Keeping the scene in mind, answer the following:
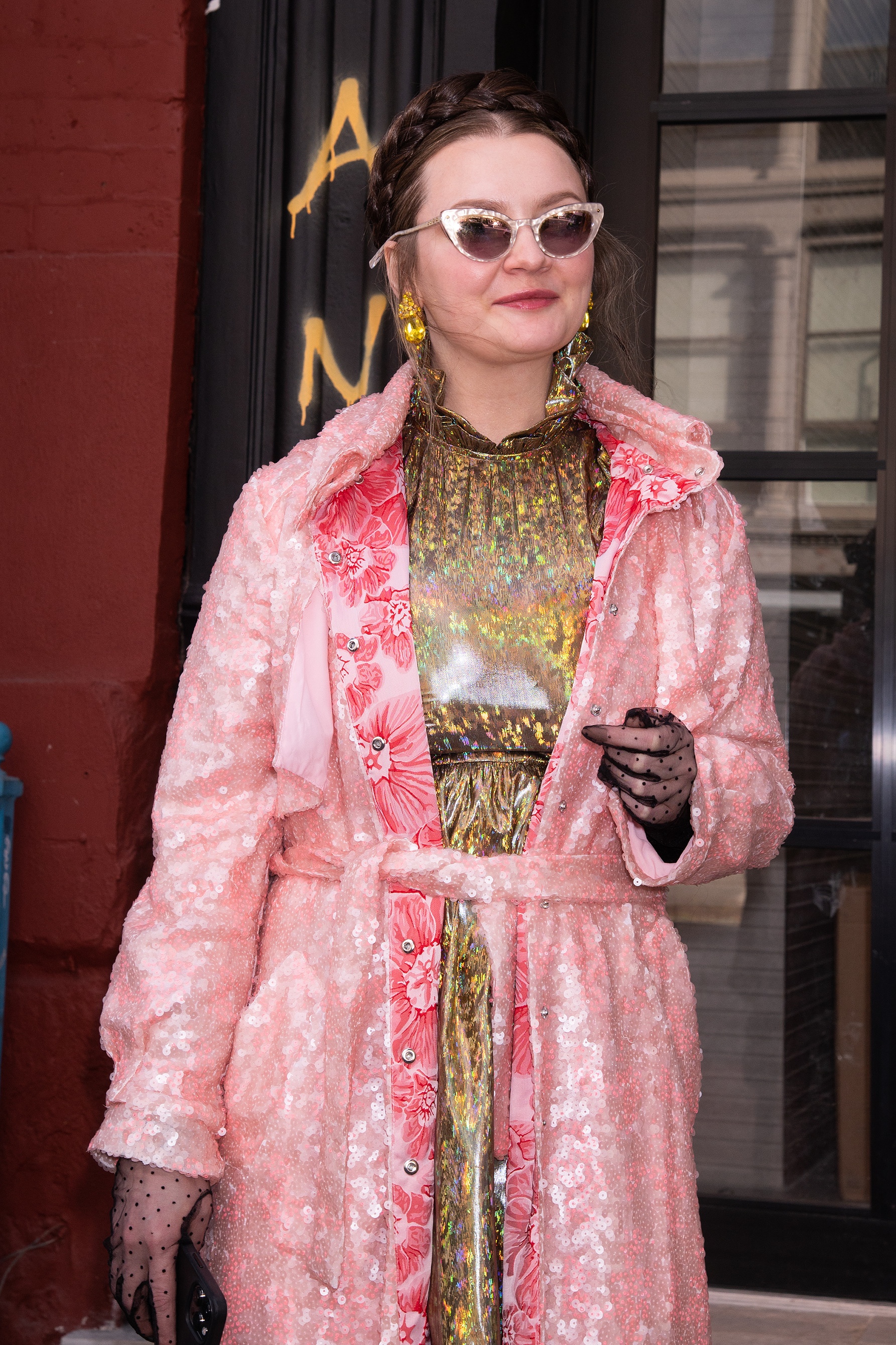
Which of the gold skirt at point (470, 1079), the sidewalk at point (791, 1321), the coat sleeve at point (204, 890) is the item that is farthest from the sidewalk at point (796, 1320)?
the coat sleeve at point (204, 890)

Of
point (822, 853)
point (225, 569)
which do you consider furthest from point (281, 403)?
point (822, 853)

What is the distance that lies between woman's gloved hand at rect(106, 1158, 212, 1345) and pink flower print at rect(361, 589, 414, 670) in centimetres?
60

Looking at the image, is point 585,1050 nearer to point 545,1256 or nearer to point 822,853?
point 545,1256

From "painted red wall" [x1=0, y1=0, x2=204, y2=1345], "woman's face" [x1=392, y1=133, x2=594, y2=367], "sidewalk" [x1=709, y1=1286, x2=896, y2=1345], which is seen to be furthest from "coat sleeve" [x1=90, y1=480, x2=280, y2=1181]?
"sidewalk" [x1=709, y1=1286, x2=896, y2=1345]

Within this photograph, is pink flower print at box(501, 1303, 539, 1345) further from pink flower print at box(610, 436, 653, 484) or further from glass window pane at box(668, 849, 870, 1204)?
glass window pane at box(668, 849, 870, 1204)

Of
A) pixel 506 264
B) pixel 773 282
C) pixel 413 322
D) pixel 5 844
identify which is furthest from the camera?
pixel 773 282

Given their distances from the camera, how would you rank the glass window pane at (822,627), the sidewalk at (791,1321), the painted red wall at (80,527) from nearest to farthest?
the painted red wall at (80,527), the sidewalk at (791,1321), the glass window pane at (822,627)

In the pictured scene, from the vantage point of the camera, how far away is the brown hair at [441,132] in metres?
1.56

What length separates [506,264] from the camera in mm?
1493

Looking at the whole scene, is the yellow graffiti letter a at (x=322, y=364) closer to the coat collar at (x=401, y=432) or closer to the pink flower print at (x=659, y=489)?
the coat collar at (x=401, y=432)

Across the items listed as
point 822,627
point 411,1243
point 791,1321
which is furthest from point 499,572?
point 791,1321

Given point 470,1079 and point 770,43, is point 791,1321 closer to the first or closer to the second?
point 470,1079

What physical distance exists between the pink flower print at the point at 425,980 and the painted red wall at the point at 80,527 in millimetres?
811

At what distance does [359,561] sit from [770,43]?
171cm
